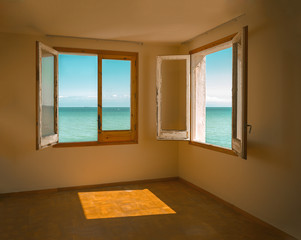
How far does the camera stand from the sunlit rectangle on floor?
12.0 ft

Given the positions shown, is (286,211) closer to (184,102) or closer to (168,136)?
(168,136)

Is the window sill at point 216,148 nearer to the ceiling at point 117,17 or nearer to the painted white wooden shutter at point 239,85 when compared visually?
the painted white wooden shutter at point 239,85

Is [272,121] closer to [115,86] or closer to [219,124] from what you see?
[115,86]

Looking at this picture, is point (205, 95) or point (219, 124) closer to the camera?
point (205, 95)

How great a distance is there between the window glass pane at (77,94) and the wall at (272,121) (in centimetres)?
1801

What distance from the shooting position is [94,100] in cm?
2158

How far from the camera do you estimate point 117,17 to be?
3.65 meters

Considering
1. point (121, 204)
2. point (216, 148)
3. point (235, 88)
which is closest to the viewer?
point (235, 88)

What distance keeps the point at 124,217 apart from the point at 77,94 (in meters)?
18.9

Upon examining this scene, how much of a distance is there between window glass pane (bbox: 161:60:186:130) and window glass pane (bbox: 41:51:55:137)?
204cm

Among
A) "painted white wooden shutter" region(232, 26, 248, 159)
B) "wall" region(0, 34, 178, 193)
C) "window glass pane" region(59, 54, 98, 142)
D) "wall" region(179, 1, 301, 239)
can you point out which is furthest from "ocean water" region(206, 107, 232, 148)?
"painted white wooden shutter" region(232, 26, 248, 159)

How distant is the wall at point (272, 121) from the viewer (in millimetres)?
2787

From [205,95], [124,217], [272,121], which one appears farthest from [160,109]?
[272,121]

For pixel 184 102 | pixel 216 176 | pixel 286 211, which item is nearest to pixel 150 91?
pixel 184 102
